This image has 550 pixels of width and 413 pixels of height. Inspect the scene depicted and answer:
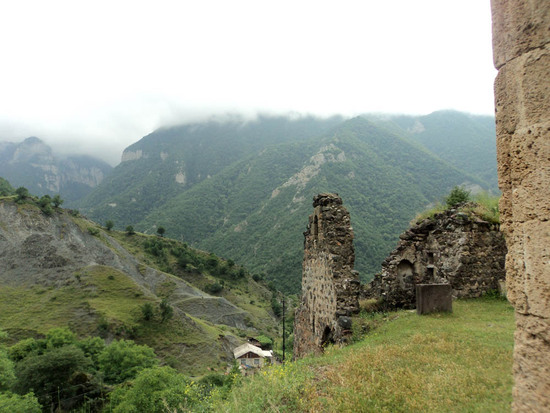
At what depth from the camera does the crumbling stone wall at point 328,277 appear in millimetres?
11336

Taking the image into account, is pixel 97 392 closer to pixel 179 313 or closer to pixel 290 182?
pixel 179 313

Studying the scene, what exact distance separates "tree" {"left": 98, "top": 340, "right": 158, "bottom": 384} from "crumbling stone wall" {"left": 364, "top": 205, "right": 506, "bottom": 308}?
3451cm

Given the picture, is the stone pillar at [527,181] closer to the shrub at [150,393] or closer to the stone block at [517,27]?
the stone block at [517,27]

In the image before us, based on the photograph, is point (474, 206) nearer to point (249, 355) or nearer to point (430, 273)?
point (430, 273)

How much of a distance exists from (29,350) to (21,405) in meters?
16.1

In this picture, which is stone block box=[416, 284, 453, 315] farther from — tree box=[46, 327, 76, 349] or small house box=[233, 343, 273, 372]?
small house box=[233, 343, 273, 372]

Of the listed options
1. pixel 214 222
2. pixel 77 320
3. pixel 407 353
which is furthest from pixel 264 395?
pixel 214 222

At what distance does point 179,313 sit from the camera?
59906mm

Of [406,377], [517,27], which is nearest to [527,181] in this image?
[517,27]

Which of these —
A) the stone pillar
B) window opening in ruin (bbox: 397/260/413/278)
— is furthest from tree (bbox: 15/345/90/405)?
the stone pillar

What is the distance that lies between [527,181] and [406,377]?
4.22m

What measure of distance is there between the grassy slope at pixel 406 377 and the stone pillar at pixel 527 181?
7.41ft

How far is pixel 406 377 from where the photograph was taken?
222 inches

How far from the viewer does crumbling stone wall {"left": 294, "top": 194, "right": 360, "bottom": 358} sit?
446 inches
